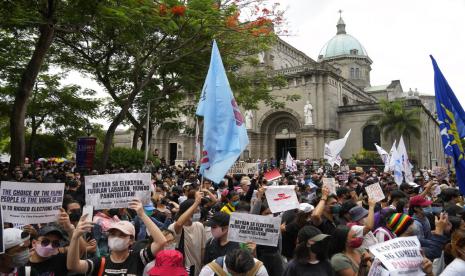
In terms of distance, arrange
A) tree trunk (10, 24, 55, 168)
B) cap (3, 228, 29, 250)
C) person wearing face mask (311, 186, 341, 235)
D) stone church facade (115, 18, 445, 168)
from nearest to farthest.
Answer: cap (3, 228, 29, 250) → person wearing face mask (311, 186, 341, 235) → tree trunk (10, 24, 55, 168) → stone church facade (115, 18, 445, 168)

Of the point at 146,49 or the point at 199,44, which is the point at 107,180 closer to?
the point at 199,44

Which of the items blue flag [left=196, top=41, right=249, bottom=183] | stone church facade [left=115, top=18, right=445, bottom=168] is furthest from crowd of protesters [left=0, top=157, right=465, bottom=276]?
stone church facade [left=115, top=18, right=445, bottom=168]

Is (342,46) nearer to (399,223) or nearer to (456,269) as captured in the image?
(399,223)

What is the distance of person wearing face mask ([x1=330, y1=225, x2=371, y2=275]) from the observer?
12.2ft

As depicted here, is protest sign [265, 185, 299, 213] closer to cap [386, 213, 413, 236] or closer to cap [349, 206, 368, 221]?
cap [349, 206, 368, 221]

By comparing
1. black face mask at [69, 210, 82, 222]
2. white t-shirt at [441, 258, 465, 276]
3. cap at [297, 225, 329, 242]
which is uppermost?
cap at [297, 225, 329, 242]

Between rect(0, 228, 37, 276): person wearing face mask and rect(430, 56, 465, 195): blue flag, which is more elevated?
rect(430, 56, 465, 195): blue flag

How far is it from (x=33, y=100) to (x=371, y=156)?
90.3 feet

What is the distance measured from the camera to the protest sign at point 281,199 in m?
5.54

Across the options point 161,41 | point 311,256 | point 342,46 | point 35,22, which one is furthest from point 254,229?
point 342,46

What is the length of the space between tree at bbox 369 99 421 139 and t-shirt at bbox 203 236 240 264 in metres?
34.7

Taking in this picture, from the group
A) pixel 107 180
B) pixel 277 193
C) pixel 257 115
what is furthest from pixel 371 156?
pixel 107 180

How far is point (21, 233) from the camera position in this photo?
3119 millimetres

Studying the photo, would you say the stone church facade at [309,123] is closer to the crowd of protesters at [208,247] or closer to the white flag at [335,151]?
the white flag at [335,151]
